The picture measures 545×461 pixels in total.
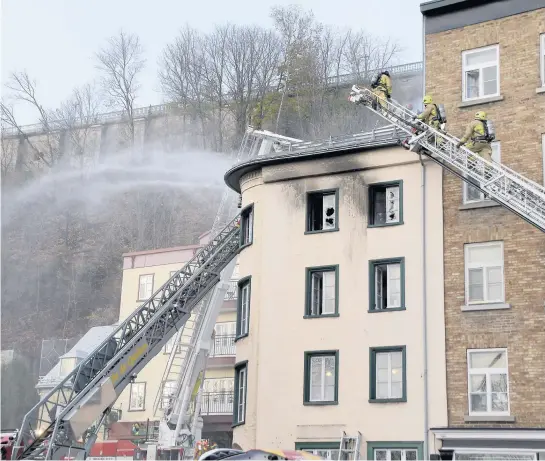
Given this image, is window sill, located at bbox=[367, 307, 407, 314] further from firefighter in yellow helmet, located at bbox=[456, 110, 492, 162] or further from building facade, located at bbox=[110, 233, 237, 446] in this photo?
building facade, located at bbox=[110, 233, 237, 446]

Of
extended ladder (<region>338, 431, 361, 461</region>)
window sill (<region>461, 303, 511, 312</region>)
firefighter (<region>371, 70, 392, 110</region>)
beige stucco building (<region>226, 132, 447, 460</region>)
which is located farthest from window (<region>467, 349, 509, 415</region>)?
firefighter (<region>371, 70, 392, 110</region>)

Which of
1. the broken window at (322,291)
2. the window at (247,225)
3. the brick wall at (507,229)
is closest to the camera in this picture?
the brick wall at (507,229)

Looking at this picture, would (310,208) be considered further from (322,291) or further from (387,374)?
(387,374)

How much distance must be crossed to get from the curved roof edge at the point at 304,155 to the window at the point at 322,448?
912 cm

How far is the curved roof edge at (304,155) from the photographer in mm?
27562

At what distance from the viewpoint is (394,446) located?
977 inches

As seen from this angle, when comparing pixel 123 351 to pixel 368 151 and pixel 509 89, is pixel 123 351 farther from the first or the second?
pixel 509 89

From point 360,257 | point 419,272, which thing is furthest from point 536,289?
point 360,257

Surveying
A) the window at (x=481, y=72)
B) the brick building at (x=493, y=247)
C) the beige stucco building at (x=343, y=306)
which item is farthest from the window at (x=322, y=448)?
the window at (x=481, y=72)

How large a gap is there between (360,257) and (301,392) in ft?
14.8

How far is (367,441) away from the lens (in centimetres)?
2519

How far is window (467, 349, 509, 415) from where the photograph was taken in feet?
78.4

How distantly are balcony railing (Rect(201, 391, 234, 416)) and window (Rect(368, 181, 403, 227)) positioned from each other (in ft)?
71.6

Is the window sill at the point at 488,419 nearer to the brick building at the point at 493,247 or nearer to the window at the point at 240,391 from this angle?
the brick building at the point at 493,247
